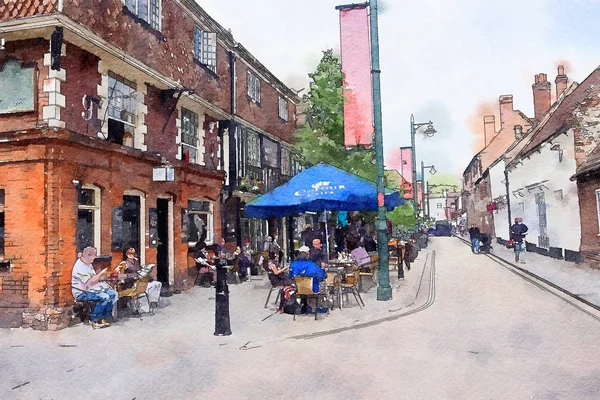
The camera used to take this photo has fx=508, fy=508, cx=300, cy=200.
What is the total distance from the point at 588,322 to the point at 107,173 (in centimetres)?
941

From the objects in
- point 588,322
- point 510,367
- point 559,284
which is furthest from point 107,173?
point 559,284

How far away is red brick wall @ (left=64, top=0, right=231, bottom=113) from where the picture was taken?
33.0 ft

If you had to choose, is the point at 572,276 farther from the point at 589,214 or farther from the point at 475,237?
the point at 475,237

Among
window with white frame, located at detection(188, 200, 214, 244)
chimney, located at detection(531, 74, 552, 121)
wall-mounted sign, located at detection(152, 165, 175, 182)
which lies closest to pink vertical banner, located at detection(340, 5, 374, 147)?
wall-mounted sign, located at detection(152, 165, 175, 182)

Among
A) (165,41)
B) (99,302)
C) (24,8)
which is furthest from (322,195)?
(24,8)

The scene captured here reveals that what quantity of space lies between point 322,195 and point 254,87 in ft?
32.2

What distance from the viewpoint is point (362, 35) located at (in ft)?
37.1

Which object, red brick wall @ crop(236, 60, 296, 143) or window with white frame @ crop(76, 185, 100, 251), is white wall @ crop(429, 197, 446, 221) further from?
window with white frame @ crop(76, 185, 100, 251)

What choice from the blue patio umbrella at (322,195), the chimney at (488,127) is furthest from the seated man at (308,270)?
the chimney at (488,127)

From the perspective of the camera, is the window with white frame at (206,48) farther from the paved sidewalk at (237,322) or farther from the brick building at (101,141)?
the paved sidewalk at (237,322)

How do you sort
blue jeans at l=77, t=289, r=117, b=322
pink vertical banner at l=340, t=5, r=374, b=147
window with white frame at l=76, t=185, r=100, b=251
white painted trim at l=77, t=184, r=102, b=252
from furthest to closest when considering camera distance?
pink vertical banner at l=340, t=5, r=374, b=147
white painted trim at l=77, t=184, r=102, b=252
window with white frame at l=76, t=185, r=100, b=251
blue jeans at l=77, t=289, r=117, b=322

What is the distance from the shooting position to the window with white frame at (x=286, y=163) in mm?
23928

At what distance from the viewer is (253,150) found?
19.9m

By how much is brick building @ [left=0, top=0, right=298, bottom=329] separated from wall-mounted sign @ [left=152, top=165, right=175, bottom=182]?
0.09 ft
